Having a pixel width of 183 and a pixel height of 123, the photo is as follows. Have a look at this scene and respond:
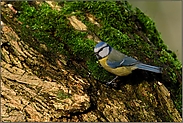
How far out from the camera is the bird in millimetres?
2129

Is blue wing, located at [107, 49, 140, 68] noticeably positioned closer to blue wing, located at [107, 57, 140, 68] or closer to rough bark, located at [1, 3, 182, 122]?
blue wing, located at [107, 57, 140, 68]

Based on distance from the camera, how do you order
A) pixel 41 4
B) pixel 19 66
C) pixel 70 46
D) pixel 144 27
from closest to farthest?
pixel 19 66
pixel 70 46
pixel 41 4
pixel 144 27

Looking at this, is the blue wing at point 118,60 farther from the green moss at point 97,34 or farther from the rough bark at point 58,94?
the rough bark at point 58,94

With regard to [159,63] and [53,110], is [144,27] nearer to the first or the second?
[159,63]

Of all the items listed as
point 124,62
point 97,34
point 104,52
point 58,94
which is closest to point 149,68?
point 124,62

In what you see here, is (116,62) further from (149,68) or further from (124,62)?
(149,68)

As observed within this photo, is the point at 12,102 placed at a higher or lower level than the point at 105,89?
higher

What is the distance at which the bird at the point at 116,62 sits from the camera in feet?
6.98

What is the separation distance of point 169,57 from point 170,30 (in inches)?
200

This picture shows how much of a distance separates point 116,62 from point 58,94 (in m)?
0.72

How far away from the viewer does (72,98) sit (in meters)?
1.66

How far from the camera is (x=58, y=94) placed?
168 centimetres

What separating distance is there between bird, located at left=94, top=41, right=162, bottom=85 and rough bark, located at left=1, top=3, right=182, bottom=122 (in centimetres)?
15

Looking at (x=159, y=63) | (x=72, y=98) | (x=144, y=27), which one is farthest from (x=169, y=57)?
(x=72, y=98)
